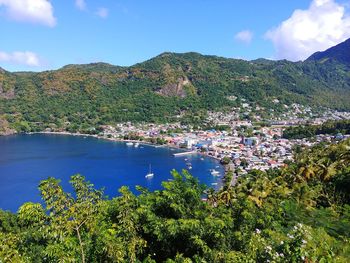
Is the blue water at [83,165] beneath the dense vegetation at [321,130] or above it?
beneath

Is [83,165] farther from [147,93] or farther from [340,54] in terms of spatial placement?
[340,54]

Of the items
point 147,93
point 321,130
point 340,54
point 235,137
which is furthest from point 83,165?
point 340,54

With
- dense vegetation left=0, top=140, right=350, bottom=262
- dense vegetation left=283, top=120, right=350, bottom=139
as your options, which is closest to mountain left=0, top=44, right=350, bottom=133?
dense vegetation left=283, top=120, right=350, bottom=139

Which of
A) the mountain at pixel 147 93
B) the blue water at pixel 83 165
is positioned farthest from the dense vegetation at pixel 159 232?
the mountain at pixel 147 93

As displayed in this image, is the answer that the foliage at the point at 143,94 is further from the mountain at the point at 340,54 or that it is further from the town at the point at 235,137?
the mountain at the point at 340,54

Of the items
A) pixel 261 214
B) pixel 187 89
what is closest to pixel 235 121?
pixel 187 89

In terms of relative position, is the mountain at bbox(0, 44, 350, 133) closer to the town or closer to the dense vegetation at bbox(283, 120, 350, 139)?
the town
